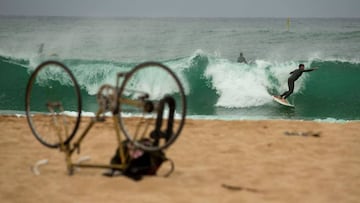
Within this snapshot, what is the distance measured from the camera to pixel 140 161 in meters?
4.73

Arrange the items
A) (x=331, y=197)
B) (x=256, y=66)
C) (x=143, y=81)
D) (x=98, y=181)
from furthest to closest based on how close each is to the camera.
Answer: (x=256, y=66) → (x=143, y=81) → (x=98, y=181) → (x=331, y=197)

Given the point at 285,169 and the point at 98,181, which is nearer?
the point at 98,181

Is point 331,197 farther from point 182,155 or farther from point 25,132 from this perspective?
point 25,132

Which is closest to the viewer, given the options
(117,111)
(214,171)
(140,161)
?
(117,111)

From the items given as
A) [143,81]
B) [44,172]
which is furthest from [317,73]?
[44,172]

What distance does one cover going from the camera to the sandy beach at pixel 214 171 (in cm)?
414

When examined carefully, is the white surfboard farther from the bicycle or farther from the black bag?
the black bag

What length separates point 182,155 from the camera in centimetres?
577

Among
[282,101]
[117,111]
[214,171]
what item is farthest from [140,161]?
[282,101]

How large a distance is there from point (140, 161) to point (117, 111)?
647 mm

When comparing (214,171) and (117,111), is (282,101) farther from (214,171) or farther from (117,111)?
(117,111)

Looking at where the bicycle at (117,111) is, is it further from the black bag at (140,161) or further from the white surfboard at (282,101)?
the white surfboard at (282,101)

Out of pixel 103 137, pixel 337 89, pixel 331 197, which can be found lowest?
pixel 331 197

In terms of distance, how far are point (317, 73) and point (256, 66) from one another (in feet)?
10.4
